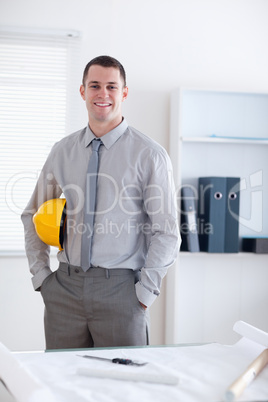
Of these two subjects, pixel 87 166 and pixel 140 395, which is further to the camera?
pixel 87 166

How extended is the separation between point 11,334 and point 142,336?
149 centimetres

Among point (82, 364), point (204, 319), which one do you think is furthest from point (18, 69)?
point (82, 364)

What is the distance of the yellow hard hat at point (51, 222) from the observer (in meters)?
2.09

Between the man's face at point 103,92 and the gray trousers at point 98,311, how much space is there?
2.15 ft

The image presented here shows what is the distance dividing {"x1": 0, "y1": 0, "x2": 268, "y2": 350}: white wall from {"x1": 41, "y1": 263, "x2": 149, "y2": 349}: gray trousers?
4.05 ft

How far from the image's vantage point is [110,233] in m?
2.04

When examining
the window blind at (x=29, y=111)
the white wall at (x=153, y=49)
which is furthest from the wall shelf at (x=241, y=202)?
the window blind at (x=29, y=111)

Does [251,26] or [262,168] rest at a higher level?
[251,26]

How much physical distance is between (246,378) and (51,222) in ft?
3.78

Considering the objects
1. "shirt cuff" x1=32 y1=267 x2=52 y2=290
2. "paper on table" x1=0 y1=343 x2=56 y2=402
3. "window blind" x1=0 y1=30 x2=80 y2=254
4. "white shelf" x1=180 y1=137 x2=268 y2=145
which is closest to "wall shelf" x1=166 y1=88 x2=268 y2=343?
"white shelf" x1=180 y1=137 x2=268 y2=145

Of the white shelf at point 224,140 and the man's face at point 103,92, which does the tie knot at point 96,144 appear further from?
the white shelf at point 224,140

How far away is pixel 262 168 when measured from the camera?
3.38 m

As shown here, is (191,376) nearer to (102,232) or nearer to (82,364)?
(82,364)
